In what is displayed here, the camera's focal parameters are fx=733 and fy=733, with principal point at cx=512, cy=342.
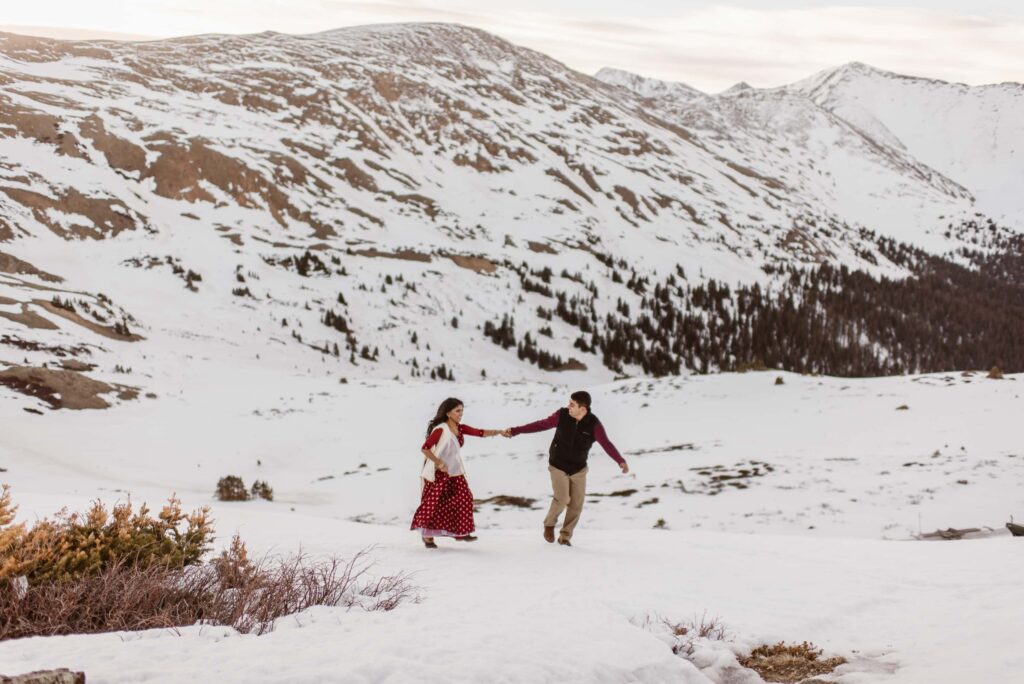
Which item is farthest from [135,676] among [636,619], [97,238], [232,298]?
[97,238]

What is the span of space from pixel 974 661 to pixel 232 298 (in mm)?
54864

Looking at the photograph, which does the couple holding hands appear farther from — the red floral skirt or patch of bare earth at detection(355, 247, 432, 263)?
patch of bare earth at detection(355, 247, 432, 263)

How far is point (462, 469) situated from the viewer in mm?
10258

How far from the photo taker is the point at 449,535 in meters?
10.3

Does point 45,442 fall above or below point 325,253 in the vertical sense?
below

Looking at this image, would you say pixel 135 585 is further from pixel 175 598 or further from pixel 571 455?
pixel 571 455

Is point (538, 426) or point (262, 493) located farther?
point (262, 493)

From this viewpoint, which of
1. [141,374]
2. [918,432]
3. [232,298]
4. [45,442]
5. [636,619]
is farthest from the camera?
[232,298]

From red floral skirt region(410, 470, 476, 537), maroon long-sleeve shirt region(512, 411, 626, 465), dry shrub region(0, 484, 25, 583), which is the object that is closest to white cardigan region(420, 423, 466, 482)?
red floral skirt region(410, 470, 476, 537)

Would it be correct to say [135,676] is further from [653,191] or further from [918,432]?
[653,191]

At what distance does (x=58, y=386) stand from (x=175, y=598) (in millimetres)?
23092

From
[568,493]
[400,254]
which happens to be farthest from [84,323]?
[400,254]

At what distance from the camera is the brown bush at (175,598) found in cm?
536

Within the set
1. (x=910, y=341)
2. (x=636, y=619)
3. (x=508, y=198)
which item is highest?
(x=508, y=198)
